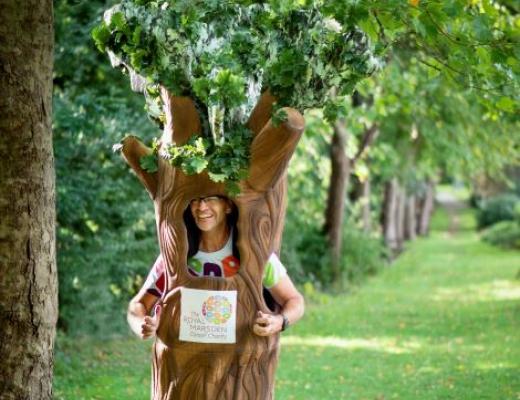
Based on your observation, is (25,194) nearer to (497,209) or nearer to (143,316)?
(143,316)

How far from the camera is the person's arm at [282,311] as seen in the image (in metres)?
5.19

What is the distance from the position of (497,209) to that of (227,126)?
3592 centimetres

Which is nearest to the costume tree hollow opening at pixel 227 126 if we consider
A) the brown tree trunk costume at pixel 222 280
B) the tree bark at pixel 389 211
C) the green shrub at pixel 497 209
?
the brown tree trunk costume at pixel 222 280

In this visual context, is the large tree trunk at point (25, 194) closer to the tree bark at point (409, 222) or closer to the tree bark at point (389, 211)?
the tree bark at point (389, 211)

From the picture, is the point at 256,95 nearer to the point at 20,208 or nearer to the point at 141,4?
the point at 141,4

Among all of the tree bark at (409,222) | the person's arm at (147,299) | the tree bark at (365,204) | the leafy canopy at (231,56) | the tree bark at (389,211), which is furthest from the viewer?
the tree bark at (409,222)

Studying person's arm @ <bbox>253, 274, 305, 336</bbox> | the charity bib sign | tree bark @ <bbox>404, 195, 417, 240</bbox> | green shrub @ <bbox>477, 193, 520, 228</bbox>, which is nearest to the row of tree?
the charity bib sign

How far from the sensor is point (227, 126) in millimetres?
5250

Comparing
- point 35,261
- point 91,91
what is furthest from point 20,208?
point 91,91

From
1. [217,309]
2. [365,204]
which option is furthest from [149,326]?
[365,204]

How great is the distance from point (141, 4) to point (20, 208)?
4.45 ft

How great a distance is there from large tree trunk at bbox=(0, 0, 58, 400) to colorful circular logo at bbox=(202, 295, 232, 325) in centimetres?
90

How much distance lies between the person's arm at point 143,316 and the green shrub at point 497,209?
34114 mm

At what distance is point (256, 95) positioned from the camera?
17.9ft
